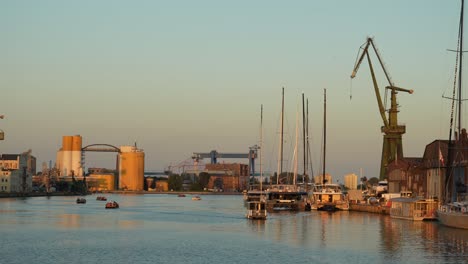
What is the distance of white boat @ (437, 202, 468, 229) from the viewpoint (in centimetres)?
6975

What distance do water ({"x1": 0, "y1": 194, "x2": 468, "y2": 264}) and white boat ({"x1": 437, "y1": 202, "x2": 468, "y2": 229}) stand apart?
864 millimetres

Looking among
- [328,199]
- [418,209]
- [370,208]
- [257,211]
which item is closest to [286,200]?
[328,199]

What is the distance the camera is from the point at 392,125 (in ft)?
433

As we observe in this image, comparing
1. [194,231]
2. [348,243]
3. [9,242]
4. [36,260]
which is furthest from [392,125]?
[36,260]

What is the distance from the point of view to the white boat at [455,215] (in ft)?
229

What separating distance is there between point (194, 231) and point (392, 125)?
64714 millimetres

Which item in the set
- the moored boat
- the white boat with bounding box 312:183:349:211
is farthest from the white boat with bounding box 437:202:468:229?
the white boat with bounding box 312:183:349:211

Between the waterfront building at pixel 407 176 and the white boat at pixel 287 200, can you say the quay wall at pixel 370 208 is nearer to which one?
the waterfront building at pixel 407 176

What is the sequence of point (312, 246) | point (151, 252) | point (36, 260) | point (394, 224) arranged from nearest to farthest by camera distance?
point (36, 260) → point (151, 252) → point (312, 246) → point (394, 224)

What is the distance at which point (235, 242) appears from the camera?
2429 inches

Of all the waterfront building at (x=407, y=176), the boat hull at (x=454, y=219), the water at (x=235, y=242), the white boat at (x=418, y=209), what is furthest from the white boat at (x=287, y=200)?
the boat hull at (x=454, y=219)

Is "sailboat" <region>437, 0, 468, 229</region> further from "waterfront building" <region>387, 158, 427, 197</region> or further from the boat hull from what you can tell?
"waterfront building" <region>387, 158, 427, 197</region>

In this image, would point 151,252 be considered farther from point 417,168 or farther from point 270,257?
point 417,168

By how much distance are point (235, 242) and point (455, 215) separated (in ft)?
69.8
